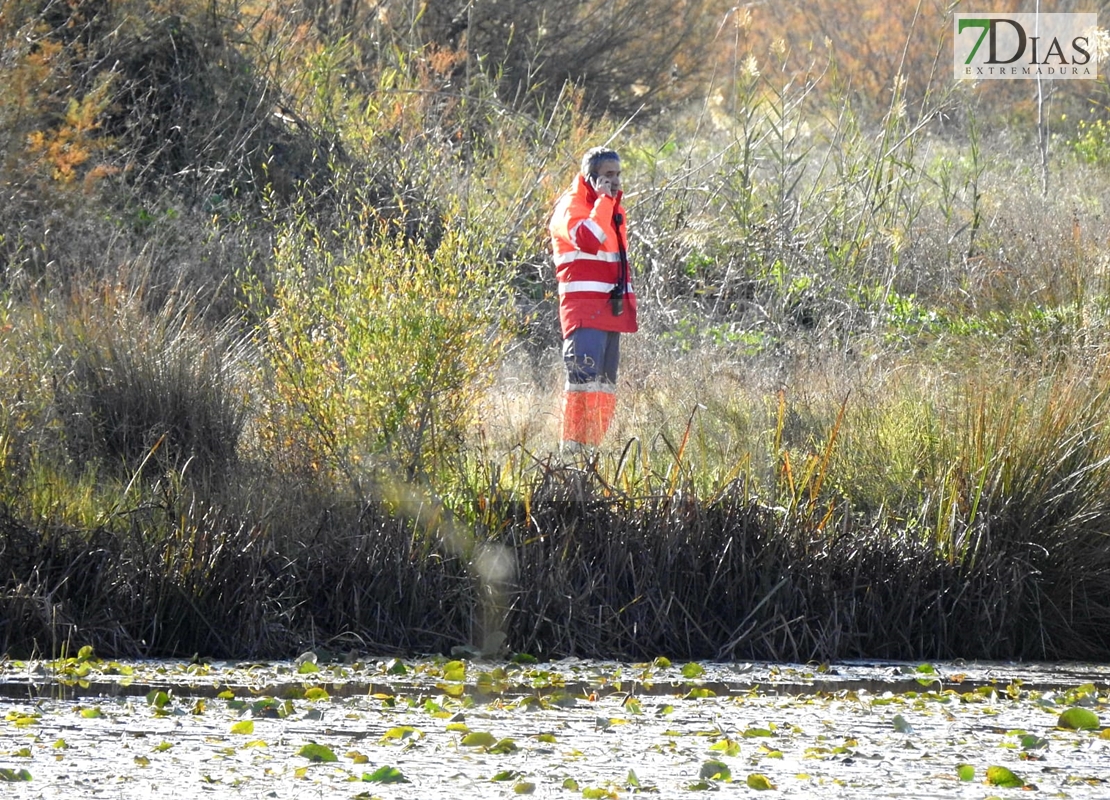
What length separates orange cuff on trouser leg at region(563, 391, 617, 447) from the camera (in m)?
8.99

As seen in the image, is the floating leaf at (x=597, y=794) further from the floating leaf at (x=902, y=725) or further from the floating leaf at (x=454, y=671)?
the floating leaf at (x=454, y=671)

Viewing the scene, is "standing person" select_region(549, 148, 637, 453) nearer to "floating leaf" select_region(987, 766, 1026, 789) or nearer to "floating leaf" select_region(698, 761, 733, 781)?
"floating leaf" select_region(698, 761, 733, 781)

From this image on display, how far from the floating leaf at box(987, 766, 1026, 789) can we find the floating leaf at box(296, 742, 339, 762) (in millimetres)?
1759

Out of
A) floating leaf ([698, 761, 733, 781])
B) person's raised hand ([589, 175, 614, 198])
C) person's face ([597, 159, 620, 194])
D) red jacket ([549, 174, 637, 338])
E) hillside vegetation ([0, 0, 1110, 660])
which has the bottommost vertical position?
floating leaf ([698, 761, 733, 781])

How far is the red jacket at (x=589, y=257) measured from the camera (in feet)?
30.6

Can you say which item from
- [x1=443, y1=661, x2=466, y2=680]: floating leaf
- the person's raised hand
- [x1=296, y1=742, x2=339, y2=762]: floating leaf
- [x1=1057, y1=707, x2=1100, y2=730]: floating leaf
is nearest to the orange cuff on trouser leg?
the person's raised hand

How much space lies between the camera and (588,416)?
9.23m

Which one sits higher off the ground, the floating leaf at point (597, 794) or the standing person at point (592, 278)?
the standing person at point (592, 278)

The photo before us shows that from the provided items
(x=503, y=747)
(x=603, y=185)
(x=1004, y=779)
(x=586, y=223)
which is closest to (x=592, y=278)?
(x=586, y=223)

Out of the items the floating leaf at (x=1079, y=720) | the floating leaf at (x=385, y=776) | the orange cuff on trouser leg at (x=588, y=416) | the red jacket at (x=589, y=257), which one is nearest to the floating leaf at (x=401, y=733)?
the floating leaf at (x=385, y=776)

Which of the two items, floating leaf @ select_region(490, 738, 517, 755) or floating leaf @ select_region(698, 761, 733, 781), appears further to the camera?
floating leaf @ select_region(490, 738, 517, 755)

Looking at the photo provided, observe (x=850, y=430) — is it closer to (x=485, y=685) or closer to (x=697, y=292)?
(x=485, y=685)

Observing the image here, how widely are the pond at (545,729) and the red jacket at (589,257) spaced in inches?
123

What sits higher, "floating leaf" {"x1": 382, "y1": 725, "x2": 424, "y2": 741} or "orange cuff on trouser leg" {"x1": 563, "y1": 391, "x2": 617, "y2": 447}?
"orange cuff on trouser leg" {"x1": 563, "y1": 391, "x2": 617, "y2": 447}
